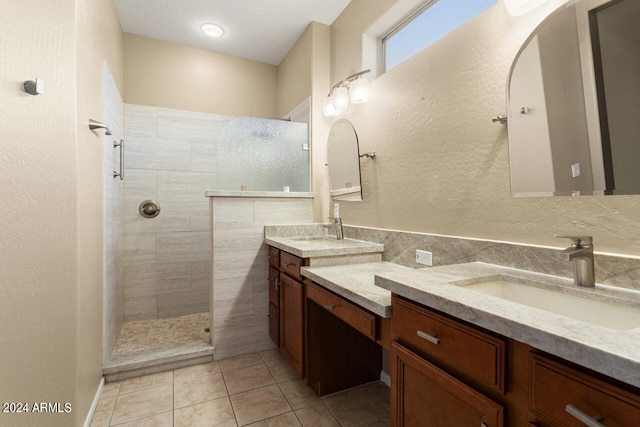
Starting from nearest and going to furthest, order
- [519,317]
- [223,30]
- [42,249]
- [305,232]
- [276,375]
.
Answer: [519,317] → [42,249] → [276,375] → [305,232] → [223,30]

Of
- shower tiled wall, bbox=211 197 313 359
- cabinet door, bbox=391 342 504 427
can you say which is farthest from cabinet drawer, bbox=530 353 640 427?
shower tiled wall, bbox=211 197 313 359

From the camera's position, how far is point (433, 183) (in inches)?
64.7

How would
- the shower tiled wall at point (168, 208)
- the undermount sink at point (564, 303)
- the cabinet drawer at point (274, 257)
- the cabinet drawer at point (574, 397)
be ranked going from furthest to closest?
the shower tiled wall at point (168, 208), the cabinet drawer at point (274, 257), the undermount sink at point (564, 303), the cabinet drawer at point (574, 397)

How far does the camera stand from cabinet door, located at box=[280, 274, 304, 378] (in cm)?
183

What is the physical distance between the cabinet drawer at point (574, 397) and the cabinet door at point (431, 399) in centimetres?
12

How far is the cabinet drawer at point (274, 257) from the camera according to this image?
87.0 inches

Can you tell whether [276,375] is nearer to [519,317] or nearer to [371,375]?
[371,375]

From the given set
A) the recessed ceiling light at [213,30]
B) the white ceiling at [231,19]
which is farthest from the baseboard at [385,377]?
the recessed ceiling light at [213,30]

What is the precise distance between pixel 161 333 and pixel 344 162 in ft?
7.16

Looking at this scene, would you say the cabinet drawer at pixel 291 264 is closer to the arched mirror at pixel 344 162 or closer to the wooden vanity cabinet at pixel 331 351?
the wooden vanity cabinet at pixel 331 351

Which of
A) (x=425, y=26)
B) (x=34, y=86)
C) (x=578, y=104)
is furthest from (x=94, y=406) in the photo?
(x=425, y=26)

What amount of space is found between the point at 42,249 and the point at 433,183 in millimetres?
1814

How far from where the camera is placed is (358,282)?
144 centimetres

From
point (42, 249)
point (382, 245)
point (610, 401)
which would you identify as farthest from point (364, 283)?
point (42, 249)
